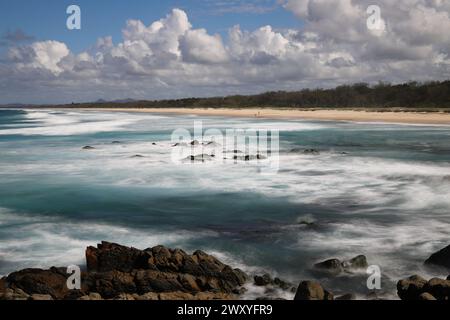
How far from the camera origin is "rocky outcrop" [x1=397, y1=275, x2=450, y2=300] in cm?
636

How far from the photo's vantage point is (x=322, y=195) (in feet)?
49.0

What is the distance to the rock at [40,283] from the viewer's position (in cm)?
715

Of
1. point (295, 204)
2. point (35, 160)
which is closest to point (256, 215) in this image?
point (295, 204)

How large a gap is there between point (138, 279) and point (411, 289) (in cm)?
407

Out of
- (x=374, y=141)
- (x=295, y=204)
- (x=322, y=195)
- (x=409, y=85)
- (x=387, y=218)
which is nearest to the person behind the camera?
(x=387, y=218)

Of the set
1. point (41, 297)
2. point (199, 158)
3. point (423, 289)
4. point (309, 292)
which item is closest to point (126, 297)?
point (41, 297)

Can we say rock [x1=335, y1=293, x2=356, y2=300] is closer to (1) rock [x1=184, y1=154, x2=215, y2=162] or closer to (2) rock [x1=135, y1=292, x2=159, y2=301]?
(2) rock [x1=135, y1=292, x2=159, y2=301]

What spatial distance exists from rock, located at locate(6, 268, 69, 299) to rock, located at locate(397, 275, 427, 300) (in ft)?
16.4

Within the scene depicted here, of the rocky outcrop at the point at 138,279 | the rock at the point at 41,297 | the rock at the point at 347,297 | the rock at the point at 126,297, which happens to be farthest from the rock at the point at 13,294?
the rock at the point at 347,297

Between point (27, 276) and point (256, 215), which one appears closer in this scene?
point (27, 276)

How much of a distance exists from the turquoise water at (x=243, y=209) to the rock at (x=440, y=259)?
207 millimetres

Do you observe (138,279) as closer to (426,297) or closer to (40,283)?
(40,283)

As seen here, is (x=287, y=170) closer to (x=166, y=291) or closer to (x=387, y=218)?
(x=387, y=218)
